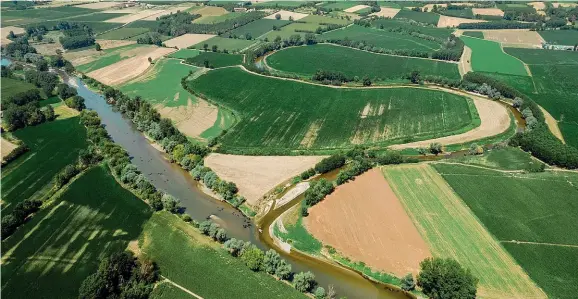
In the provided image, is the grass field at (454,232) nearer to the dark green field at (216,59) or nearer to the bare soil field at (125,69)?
the dark green field at (216,59)

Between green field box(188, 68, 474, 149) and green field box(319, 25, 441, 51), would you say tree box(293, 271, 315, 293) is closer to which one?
green field box(188, 68, 474, 149)

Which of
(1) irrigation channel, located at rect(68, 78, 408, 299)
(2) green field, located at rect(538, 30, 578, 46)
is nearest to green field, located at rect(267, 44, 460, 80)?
(2) green field, located at rect(538, 30, 578, 46)

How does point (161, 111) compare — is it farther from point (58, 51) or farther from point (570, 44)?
point (570, 44)

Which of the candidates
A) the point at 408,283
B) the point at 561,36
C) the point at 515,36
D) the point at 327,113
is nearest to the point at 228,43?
the point at 327,113

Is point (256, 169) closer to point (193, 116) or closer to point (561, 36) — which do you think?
point (193, 116)

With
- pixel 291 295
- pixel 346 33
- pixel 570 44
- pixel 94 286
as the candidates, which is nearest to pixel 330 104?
pixel 291 295
